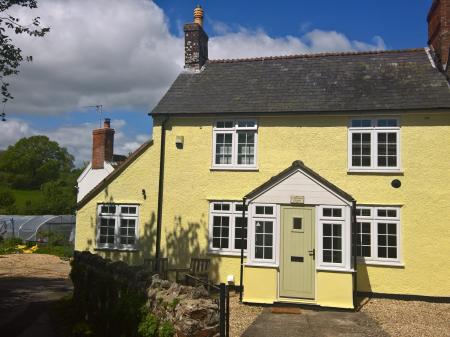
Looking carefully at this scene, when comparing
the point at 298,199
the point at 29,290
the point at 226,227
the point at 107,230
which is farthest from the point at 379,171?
the point at 29,290

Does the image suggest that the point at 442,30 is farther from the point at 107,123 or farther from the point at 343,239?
the point at 107,123

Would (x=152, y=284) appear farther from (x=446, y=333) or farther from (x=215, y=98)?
(x=215, y=98)

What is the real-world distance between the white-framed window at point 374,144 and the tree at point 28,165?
65.3 m

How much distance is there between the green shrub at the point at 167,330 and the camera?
7.03 metres

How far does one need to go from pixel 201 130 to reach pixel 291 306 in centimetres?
680

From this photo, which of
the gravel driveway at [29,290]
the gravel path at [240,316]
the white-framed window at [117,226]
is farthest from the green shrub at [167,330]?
the white-framed window at [117,226]

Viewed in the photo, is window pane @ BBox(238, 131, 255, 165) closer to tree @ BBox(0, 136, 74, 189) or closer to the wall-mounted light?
the wall-mounted light

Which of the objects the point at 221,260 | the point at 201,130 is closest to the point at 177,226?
the point at 221,260

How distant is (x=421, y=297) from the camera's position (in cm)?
1296

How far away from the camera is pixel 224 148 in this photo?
15180 millimetres

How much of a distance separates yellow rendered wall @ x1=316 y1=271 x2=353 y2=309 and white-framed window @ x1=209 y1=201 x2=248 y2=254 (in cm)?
297

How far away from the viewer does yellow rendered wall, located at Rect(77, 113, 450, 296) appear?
43.0 ft

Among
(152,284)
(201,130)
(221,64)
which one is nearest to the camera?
(152,284)

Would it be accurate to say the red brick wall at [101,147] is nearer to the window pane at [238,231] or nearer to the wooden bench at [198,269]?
the wooden bench at [198,269]
